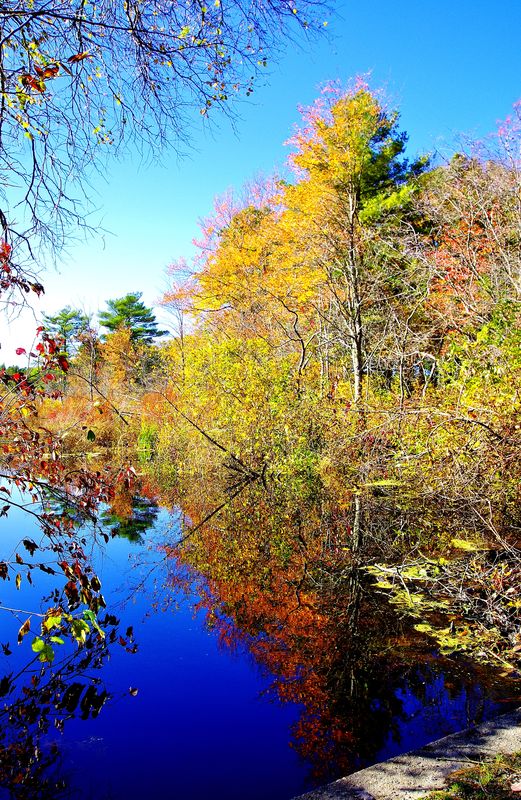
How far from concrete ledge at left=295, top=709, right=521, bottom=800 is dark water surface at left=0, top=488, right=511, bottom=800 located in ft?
2.14

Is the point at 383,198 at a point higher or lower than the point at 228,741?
higher

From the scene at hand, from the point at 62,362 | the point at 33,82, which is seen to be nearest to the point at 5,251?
the point at 62,362

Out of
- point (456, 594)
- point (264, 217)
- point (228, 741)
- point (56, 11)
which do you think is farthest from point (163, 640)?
point (264, 217)

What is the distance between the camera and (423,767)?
2826mm

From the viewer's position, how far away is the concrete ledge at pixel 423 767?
267 cm

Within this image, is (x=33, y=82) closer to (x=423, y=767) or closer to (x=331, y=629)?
(x=423, y=767)

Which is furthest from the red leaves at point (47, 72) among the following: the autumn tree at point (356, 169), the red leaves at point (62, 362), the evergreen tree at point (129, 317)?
the evergreen tree at point (129, 317)

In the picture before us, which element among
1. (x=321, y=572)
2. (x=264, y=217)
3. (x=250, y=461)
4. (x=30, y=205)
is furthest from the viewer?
(x=264, y=217)

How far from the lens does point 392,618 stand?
17.4 feet

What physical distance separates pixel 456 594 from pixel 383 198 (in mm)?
14414

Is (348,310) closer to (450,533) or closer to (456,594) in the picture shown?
(450,533)

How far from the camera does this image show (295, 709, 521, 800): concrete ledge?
267 cm

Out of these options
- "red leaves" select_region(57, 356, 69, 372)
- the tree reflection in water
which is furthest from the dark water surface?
"red leaves" select_region(57, 356, 69, 372)

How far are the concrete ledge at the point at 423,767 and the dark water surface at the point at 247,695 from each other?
65 centimetres
